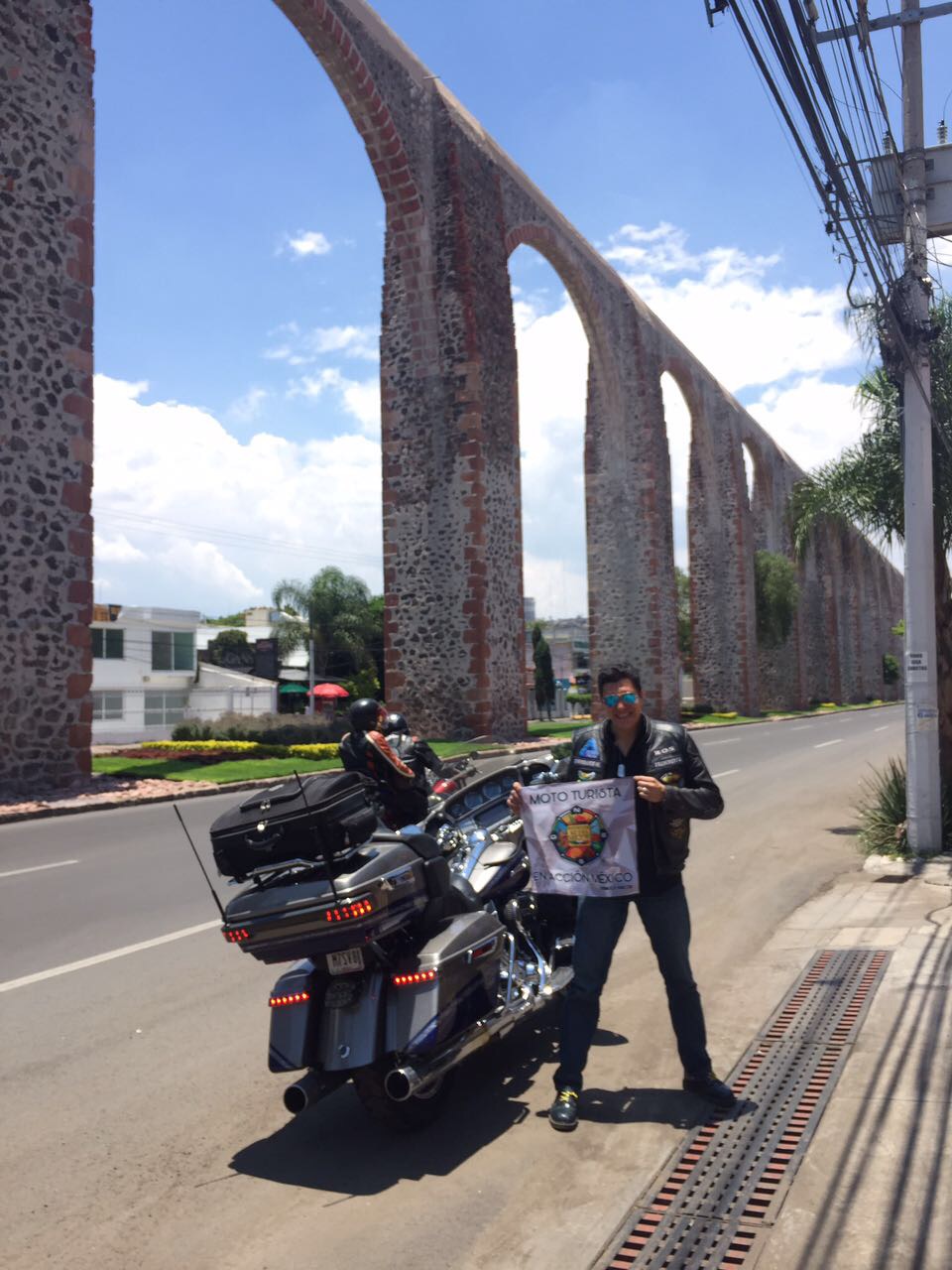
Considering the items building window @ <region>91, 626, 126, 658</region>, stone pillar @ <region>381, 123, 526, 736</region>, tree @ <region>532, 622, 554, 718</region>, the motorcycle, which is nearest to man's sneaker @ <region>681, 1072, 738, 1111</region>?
the motorcycle

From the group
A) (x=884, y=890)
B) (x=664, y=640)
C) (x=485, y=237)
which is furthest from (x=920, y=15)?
(x=664, y=640)

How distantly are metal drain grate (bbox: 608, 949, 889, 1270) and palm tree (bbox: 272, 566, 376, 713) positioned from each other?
187 ft

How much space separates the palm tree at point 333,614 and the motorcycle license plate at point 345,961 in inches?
2281

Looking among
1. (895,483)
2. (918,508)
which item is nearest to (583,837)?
(918,508)

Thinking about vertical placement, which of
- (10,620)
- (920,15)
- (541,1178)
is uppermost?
(920,15)

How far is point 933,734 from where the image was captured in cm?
955

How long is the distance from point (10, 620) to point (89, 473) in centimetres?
263

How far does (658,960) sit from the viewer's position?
14.5 ft

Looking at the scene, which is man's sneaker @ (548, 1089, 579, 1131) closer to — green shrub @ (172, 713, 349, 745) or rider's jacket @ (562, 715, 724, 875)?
rider's jacket @ (562, 715, 724, 875)

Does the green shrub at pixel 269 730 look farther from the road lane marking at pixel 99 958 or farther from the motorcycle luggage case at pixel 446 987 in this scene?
the motorcycle luggage case at pixel 446 987

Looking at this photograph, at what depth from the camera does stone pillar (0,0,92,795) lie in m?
14.9

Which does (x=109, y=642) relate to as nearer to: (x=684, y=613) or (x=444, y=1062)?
(x=684, y=613)

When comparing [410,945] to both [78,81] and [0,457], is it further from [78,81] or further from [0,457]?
[78,81]

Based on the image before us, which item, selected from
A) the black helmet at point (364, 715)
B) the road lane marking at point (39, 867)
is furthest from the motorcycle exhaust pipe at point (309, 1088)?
the road lane marking at point (39, 867)
